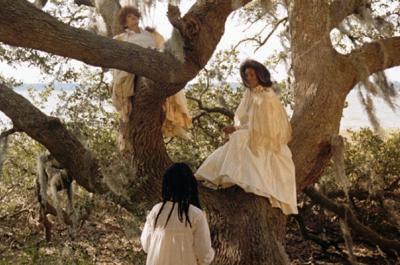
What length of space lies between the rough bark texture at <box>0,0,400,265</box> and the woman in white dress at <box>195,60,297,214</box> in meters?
0.14

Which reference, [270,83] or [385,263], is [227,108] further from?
[385,263]

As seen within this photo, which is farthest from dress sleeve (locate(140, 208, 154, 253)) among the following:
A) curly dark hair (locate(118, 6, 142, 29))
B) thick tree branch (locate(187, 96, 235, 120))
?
thick tree branch (locate(187, 96, 235, 120))

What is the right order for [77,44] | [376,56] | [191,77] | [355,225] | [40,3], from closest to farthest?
[77,44]
[191,77]
[376,56]
[40,3]
[355,225]

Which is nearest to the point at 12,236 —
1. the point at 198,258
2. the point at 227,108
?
the point at 227,108

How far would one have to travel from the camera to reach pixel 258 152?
4227 mm

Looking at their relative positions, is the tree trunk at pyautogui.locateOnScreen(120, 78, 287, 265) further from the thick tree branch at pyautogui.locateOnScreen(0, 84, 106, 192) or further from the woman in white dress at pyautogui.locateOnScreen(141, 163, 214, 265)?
the woman in white dress at pyautogui.locateOnScreen(141, 163, 214, 265)

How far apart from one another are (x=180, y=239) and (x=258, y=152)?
56.1 inches

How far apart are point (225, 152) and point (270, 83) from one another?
60 cm

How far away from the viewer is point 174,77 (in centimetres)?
343

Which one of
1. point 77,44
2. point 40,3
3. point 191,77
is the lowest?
point 191,77

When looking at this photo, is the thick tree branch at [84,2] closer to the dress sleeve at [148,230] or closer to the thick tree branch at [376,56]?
the thick tree branch at [376,56]

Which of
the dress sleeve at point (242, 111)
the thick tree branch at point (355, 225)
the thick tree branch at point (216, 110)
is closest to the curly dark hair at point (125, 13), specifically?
the dress sleeve at point (242, 111)

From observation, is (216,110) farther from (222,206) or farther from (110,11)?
(222,206)

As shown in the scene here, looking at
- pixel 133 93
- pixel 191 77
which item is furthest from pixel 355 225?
pixel 191 77
